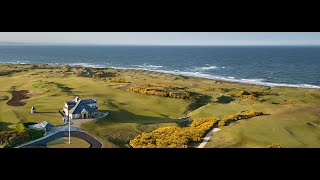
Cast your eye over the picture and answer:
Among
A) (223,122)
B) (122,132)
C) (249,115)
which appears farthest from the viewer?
(249,115)

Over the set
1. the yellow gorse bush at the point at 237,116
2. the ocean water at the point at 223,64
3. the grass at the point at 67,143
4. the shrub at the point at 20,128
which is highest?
the ocean water at the point at 223,64

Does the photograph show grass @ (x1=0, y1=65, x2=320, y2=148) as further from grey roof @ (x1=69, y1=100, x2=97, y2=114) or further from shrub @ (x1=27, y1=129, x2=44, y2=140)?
shrub @ (x1=27, y1=129, x2=44, y2=140)

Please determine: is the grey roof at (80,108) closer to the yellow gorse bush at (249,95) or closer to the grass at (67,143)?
the grass at (67,143)

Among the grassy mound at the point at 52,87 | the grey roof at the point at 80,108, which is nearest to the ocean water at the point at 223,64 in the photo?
the grassy mound at the point at 52,87

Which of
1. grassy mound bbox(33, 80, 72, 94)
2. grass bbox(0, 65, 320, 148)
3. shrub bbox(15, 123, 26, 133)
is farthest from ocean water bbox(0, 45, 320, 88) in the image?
shrub bbox(15, 123, 26, 133)
